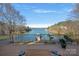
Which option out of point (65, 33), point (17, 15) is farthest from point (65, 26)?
point (17, 15)

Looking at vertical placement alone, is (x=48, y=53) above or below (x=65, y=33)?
below

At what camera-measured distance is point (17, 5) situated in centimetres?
257

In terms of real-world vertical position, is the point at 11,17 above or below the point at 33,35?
above

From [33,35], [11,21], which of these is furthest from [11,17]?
[33,35]

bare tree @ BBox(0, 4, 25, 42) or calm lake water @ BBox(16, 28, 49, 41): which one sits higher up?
bare tree @ BBox(0, 4, 25, 42)

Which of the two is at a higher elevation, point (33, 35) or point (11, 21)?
point (11, 21)

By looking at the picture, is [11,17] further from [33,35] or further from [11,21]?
[33,35]

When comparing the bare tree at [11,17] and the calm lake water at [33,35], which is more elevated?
the bare tree at [11,17]

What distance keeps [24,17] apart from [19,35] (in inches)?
7.5

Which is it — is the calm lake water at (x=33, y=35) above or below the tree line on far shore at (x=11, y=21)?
below

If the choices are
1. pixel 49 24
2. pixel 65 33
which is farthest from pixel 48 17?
pixel 65 33

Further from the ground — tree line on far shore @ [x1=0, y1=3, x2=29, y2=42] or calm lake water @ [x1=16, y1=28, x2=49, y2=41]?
tree line on far shore @ [x1=0, y1=3, x2=29, y2=42]

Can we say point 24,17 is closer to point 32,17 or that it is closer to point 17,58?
point 32,17

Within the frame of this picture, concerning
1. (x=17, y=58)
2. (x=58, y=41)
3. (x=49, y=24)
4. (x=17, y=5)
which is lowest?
(x=17, y=58)
